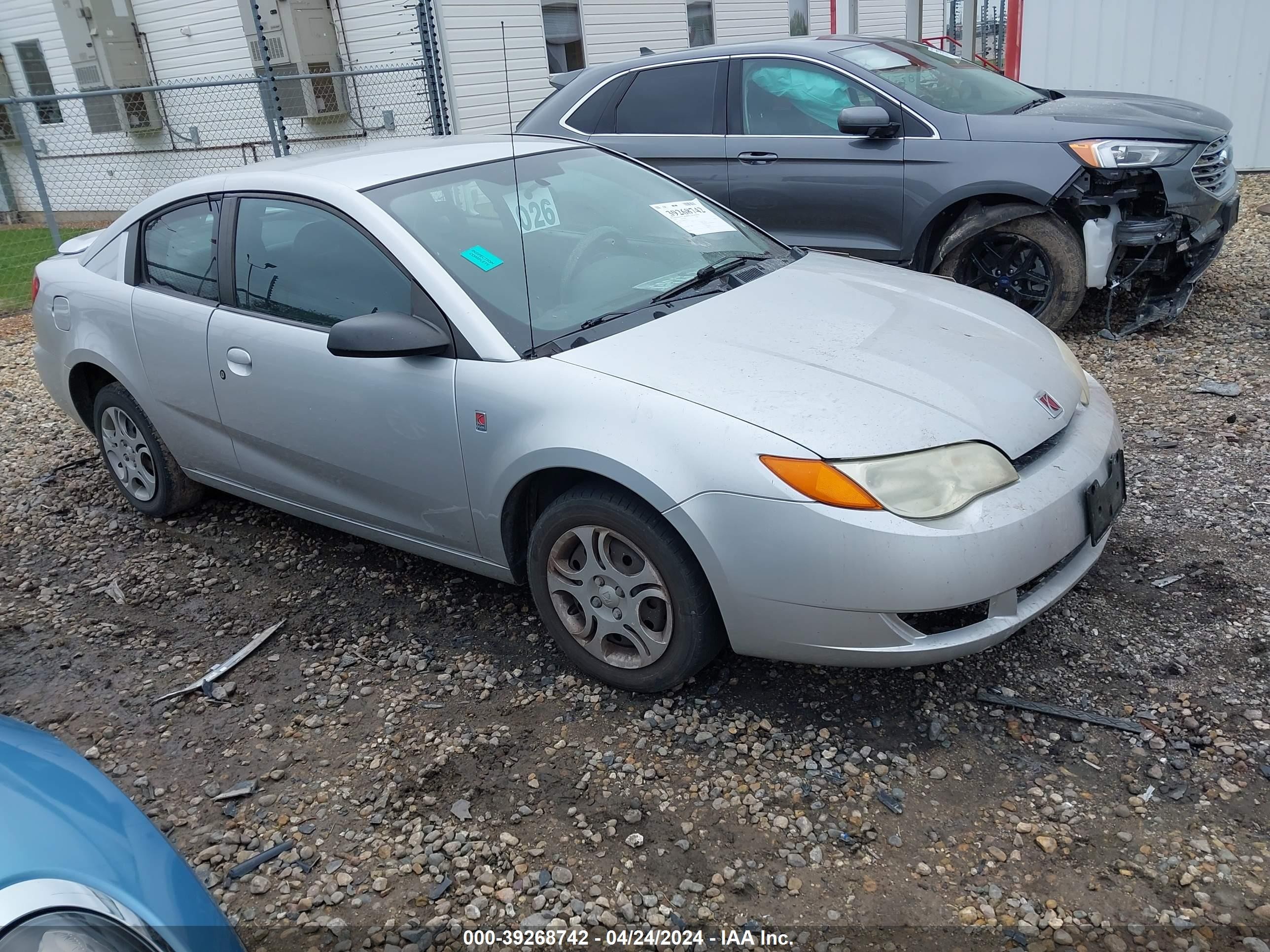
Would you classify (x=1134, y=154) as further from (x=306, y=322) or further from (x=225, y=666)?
(x=225, y=666)

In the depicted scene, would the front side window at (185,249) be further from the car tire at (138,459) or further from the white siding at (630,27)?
the white siding at (630,27)

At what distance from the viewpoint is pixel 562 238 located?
3.46 meters

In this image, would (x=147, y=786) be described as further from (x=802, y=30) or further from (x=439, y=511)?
(x=802, y=30)

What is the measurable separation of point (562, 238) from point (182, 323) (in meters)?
1.58

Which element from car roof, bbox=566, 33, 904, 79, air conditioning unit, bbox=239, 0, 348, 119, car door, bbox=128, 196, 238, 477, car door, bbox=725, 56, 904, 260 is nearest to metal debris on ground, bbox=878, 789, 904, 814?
car door, bbox=128, 196, 238, 477

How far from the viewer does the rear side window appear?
20.9ft

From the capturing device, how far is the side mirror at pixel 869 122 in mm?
5641

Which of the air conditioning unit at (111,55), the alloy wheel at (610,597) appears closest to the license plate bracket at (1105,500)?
the alloy wheel at (610,597)

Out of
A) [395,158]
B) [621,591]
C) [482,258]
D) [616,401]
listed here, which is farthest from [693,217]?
[621,591]

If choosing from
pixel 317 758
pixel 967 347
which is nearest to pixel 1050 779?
pixel 967 347

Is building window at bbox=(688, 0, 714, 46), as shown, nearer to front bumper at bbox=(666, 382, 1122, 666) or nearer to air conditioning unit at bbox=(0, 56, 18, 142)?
air conditioning unit at bbox=(0, 56, 18, 142)

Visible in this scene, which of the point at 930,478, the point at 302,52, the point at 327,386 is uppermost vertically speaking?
the point at 302,52

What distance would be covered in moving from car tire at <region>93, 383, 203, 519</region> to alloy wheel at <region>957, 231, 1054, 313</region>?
4335 millimetres

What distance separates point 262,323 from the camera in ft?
11.7
